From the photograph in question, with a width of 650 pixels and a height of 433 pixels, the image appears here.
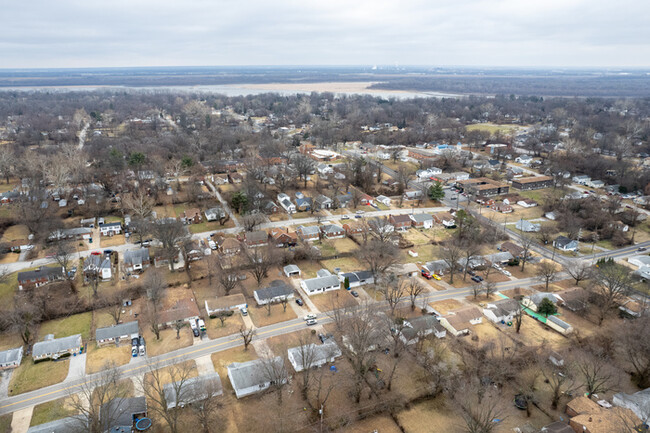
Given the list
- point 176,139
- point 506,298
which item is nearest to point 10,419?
point 506,298

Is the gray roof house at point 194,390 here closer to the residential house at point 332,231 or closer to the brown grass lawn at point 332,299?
the brown grass lawn at point 332,299

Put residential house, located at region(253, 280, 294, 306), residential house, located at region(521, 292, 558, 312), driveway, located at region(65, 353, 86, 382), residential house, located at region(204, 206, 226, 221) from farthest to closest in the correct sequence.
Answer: residential house, located at region(204, 206, 226, 221) < residential house, located at region(253, 280, 294, 306) < residential house, located at region(521, 292, 558, 312) < driveway, located at region(65, 353, 86, 382)

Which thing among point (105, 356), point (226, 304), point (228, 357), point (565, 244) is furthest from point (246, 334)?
point (565, 244)

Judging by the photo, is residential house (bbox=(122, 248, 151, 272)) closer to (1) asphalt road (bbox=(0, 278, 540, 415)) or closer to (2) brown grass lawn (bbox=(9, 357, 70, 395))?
(2) brown grass lawn (bbox=(9, 357, 70, 395))

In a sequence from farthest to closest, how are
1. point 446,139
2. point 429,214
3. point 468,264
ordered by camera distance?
point 446,139, point 429,214, point 468,264

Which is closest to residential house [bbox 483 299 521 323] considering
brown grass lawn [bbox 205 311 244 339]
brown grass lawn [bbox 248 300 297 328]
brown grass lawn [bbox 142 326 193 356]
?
brown grass lawn [bbox 248 300 297 328]

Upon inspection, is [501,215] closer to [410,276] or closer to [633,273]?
[633,273]
